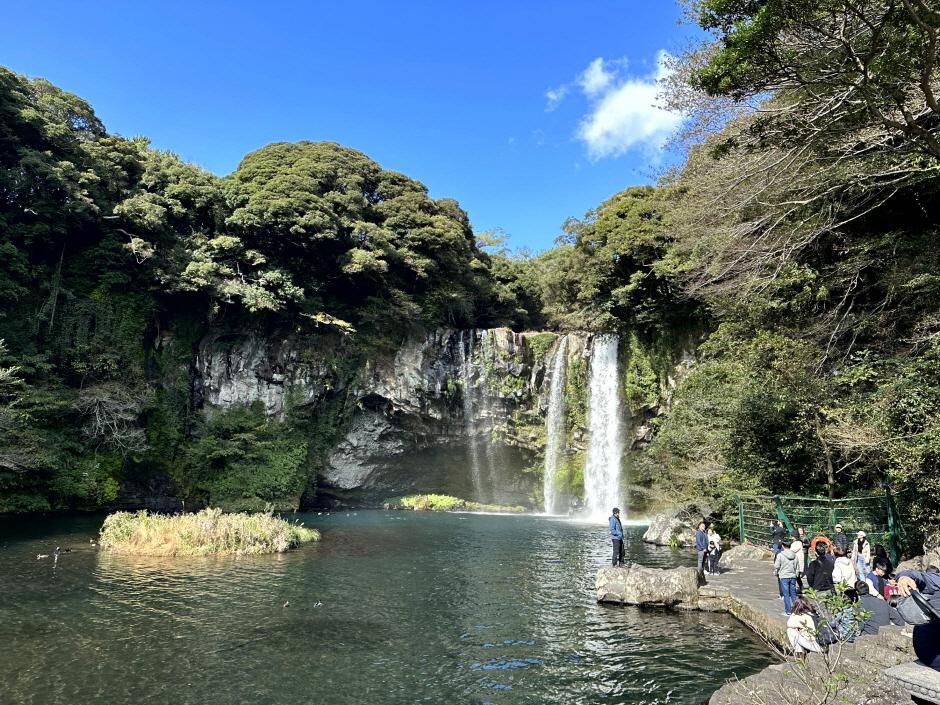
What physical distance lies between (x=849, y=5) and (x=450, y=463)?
101ft

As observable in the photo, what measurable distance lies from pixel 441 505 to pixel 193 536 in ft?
63.7

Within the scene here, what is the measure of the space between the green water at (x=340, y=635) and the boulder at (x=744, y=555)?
6.39 feet

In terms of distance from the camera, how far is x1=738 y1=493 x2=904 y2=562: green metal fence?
11.7 metres

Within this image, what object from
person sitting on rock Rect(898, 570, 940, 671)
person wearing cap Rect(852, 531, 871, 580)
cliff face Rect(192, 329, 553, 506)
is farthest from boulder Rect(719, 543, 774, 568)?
cliff face Rect(192, 329, 553, 506)

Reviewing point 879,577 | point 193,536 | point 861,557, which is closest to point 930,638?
point 879,577

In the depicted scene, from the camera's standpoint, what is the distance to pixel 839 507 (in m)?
12.7

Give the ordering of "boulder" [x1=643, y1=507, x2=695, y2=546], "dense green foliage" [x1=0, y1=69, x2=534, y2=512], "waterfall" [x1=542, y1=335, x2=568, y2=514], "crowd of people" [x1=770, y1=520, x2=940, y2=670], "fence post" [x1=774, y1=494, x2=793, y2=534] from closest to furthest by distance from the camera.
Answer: "crowd of people" [x1=770, y1=520, x2=940, y2=670] → "fence post" [x1=774, y1=494, x2=793, y2=534] → "boulder" [x1=643, y1=507, x2=695, y2=546] → "dense green foliage" [x1=0, y1=69, x2=534, y2=512] → "waterfall" [x1=542, y1=335, x2=568, y2=514]

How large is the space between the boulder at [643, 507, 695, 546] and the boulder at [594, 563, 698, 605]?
8.38m

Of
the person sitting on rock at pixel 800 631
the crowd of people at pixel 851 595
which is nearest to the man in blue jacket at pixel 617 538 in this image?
the crowd of people at pixel 851 595

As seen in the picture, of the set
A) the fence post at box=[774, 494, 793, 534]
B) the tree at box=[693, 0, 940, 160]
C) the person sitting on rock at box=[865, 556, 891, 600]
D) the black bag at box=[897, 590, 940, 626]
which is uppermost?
the tree at box=[693, 0, 940, 160]

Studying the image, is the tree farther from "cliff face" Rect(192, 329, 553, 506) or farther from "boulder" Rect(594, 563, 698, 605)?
"cliff face" Rect(192, 329, 553, 506)

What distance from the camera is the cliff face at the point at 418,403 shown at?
2972 cm

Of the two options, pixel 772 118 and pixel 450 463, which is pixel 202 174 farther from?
pixel 772 118

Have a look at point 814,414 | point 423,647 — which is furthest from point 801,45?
point 423,647
